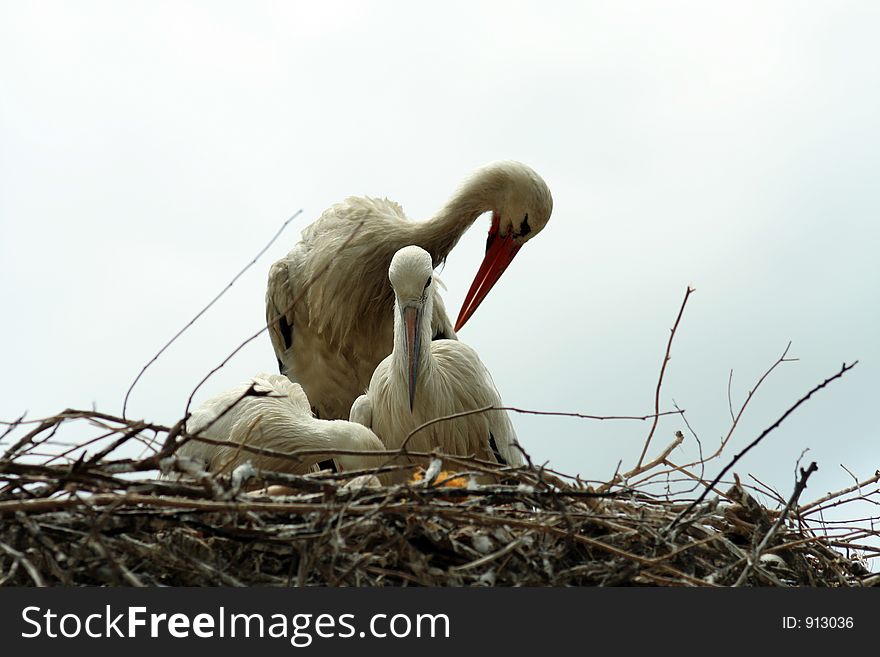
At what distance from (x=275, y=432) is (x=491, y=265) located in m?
1.03

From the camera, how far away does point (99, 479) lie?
1.65 m

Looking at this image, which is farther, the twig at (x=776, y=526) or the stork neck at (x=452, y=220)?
the stork neck at (x=452, y=220)

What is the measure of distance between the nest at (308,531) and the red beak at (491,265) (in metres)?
1.58

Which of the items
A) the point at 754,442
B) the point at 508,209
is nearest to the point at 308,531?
the point at 754,442

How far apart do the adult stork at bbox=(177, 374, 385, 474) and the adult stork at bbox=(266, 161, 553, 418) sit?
58 cm

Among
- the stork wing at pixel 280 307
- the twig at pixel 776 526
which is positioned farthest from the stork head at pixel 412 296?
the twig at pixel 776 526

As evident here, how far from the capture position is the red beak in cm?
351

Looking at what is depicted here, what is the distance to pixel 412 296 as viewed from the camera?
2.74m

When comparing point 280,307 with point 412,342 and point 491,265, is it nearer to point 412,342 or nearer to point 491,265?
point 491,265

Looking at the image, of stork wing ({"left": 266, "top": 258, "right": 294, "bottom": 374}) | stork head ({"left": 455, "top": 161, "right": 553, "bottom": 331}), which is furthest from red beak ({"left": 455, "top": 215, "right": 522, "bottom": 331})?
stork wing ({"left": 266, "top": 258, "right": 294, "bottom": 374})

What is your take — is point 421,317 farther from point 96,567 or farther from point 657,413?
point 96,567

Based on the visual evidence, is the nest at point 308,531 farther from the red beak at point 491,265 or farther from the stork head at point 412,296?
the red beak at point 491,265

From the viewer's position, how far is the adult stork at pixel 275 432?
2.71 m

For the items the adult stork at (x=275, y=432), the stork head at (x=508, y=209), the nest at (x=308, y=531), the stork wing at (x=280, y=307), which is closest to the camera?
the nest at (x=308, y=531)
